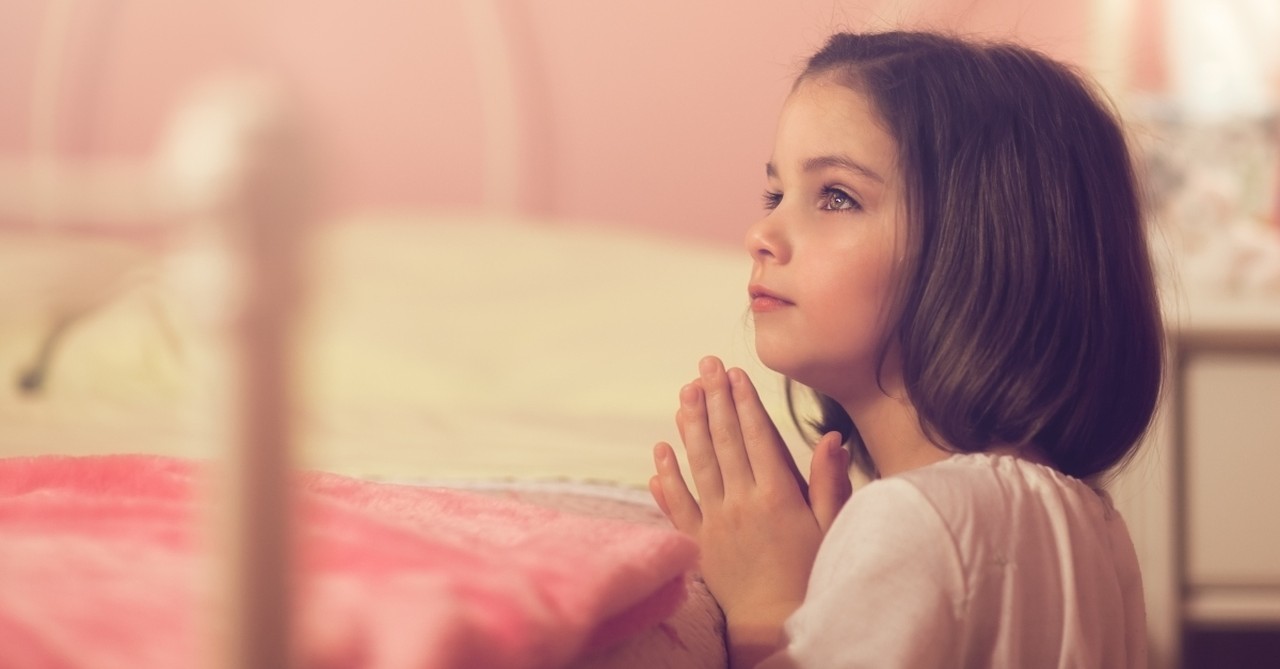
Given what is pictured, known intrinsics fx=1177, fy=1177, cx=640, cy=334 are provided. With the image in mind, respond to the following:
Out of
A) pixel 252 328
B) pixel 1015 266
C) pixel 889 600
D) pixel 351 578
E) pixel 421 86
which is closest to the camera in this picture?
pixel 252 328

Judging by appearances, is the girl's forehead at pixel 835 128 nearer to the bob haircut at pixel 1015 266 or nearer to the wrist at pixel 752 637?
the bob haircut at pixel 1015 266

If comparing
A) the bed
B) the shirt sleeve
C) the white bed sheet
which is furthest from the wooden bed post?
the white bed sheet

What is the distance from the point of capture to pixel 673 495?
758 mm

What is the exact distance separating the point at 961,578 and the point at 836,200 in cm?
24

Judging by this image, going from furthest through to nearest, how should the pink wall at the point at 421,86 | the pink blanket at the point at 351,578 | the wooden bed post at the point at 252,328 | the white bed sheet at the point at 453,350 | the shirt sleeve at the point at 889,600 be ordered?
1. the pink wall at the point at 421,86
2. the white bed sheet at the point at 453,350
3. the shirt sleeve at the point at 889,600
4. the pink blanket at the point at 351,578
5. the wooden bed post at the point at 252,328

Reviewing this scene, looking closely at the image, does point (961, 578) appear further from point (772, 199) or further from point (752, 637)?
point (772, 199)

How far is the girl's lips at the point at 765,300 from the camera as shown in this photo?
2.31ft

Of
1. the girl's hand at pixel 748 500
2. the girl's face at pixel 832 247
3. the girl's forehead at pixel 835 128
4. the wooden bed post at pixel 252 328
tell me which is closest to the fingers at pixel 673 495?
the girl's hand at pixel 748 500

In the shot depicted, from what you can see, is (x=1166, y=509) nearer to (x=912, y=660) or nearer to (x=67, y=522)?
(x=912, y=660)

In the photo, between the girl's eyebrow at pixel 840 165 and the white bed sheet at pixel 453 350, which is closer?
the girl's eyebrow at pixel 840 165

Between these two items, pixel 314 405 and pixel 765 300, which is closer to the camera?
pixel 314 405

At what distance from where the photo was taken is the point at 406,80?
1.75m

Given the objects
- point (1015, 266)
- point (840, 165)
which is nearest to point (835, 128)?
point (840, 165)

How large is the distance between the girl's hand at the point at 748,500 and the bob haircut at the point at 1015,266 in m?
0.08
